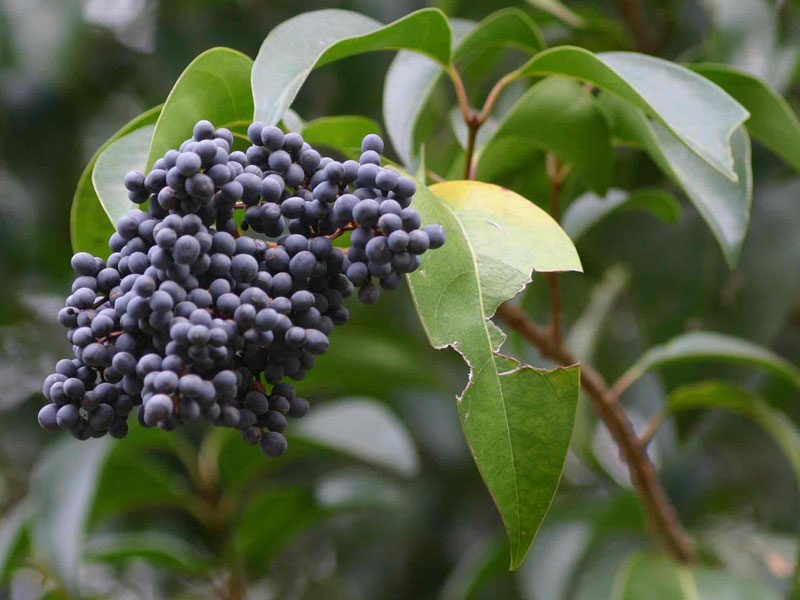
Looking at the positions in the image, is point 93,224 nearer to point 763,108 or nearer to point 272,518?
point 763,108

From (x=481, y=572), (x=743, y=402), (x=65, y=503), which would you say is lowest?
(x=481, y=572)

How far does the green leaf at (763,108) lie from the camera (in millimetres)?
882

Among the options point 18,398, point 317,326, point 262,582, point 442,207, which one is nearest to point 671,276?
point 442,207

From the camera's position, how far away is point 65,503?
1229 mm

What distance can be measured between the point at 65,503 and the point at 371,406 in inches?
20.0

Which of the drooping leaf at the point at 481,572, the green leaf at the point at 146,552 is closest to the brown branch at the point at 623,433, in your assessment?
the drooping leaf at the point at 481,572

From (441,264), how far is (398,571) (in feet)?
4.54

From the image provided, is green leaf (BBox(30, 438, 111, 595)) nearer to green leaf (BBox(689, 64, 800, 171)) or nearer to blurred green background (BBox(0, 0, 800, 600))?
blurred green background (BBox(0, 0, 800, 600))

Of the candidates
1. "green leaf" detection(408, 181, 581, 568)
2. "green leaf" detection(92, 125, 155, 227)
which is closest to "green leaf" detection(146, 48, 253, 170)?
"green leaf" detection(92, 125, 155, 227)

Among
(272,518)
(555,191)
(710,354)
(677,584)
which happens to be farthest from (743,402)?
(272,518)

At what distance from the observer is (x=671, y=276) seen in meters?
1.34

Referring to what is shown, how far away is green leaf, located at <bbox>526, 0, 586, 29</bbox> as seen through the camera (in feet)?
4.09

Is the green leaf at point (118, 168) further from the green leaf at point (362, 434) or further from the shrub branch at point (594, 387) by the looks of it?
the green leaf at point (362, 434)

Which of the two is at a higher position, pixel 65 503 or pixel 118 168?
pixel 118 168
